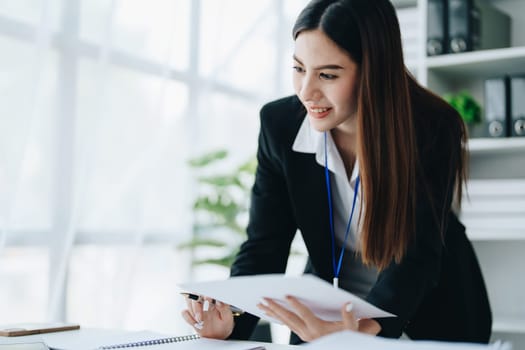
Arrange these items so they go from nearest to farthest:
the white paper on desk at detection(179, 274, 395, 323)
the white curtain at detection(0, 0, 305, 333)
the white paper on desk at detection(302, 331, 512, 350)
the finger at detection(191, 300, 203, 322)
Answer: the white paper on desk at detection(302, 331, 512, 350)
the white paper on desk at detection(179, 274, 395, 323)
the finger at detection(191, 300, 203, 322)
the white curtain at detection(0, 0, 305, 333)

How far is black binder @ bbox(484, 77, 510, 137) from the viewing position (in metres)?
2.67

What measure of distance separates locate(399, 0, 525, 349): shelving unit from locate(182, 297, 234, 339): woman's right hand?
162 centimetres

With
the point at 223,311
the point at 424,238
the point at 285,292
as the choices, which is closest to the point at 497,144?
the point at 424,238

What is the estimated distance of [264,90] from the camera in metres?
3.67

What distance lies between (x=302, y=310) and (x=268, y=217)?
505 mm

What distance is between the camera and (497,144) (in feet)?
8.83

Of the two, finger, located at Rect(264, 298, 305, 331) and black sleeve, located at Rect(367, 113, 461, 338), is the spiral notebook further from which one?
black sleeve, located at Rect(367, 113, 461, 338)

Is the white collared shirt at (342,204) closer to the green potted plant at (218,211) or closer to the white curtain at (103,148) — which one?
the white curtain at (103,148)

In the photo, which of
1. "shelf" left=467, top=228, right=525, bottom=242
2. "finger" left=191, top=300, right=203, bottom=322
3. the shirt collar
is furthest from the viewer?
"shelf" left=467, top=228, right=525, bottom=242

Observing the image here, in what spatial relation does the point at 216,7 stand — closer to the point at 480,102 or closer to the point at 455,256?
the point at 480,102

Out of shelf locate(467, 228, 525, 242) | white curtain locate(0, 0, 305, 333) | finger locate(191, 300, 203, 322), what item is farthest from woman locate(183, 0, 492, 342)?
shelf locate(467, 228, 525, 242)

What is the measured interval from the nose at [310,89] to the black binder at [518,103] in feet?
5.12

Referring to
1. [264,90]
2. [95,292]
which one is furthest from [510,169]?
[95,292]

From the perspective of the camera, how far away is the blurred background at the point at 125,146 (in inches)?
88.7
